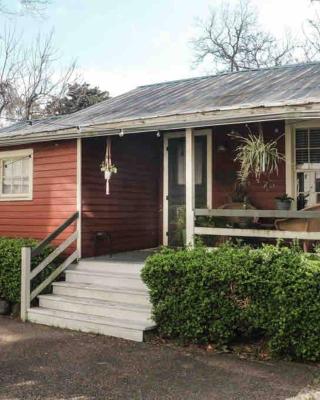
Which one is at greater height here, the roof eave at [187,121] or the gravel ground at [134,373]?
the roof eave at [187,121]

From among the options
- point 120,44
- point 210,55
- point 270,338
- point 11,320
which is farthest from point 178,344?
point 210,55

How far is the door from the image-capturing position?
911cm

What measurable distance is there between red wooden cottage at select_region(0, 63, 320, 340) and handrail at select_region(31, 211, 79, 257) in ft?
0.11

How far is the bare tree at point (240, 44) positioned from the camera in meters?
26.1

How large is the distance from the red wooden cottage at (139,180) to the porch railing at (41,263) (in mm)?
24

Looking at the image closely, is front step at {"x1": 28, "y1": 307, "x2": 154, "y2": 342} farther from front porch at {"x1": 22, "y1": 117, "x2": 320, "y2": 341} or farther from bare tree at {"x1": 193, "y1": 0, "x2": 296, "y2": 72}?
bare tree at {"x1": 193, "y1": 0, "x2": 296, "y2": 72}

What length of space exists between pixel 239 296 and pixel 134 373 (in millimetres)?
1473

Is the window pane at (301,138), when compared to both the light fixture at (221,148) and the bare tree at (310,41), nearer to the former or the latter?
the light fixture at (221,148)

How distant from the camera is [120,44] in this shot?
22.0m

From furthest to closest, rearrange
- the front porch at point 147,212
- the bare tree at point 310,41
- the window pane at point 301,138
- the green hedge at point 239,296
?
the bare tree at point 310,41 → the window pane at point 301,138 → the front porch at point 147,212 → the green hedge at point 239,296

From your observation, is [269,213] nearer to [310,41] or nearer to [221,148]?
[221,148]

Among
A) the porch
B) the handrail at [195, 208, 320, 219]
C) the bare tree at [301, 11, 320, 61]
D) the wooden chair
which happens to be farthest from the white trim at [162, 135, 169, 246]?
the bare tree at [301, 11, 320, 61]

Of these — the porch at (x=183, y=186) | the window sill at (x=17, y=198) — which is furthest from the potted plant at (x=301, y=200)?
the window sill at (x=17, y=198)

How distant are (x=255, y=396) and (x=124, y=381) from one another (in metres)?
1.27
